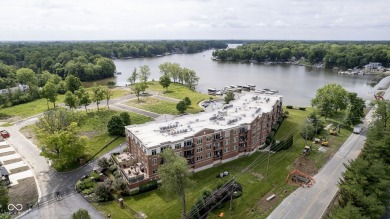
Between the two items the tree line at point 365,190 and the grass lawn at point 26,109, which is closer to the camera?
the tree line at point 365,190

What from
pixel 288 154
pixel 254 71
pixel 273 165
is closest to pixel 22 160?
pixel 273 165

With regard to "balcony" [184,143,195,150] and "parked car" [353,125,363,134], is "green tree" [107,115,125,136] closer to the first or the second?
"balcony" [184,143,195,150]

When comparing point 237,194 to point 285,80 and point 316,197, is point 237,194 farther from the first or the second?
point 285,80

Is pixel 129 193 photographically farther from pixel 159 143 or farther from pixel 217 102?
pixel 217 102

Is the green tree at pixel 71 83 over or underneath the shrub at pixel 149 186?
over

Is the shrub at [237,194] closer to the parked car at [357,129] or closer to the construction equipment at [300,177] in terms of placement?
the construction equipment at [300,177]

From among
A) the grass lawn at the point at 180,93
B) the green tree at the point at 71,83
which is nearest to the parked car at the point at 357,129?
the grass lawn at the point at 180,93
